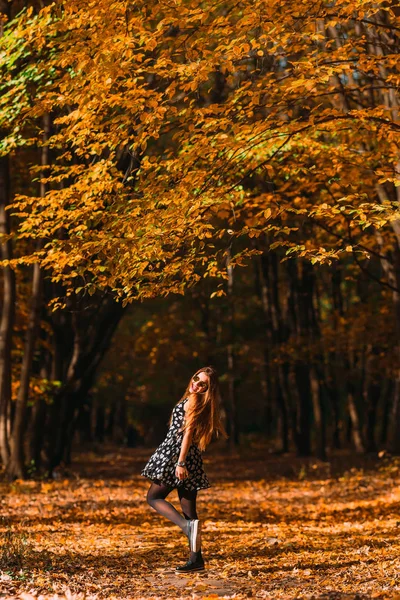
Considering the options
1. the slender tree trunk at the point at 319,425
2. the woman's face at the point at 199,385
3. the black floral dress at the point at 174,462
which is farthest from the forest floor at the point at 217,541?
the slender tree trunk at the point at 319,425

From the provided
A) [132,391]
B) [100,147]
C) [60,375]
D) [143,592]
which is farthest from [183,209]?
[132,391]

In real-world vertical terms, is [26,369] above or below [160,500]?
above

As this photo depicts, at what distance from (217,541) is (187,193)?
416 centimetres

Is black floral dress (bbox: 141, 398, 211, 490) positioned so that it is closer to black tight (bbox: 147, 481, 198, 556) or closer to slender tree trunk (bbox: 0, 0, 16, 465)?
black tight (bbox: 147, 481, 198, 556)

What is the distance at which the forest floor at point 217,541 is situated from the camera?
713cm

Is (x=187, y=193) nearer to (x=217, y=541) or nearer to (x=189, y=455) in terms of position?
(x=189, y=455)

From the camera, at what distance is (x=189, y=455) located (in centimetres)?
754

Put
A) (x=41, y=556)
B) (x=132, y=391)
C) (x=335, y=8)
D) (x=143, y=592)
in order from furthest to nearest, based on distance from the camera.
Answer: (x=132, y=391), (x=335, y=8), (x=41, y=556), (x=143, y=592)

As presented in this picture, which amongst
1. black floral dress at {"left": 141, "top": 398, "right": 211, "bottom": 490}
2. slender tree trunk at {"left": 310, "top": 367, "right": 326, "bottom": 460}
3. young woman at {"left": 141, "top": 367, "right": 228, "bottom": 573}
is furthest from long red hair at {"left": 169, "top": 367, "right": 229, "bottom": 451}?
slender tree trunk at {"left": 310, "top": 367, "right": 326, "bottom": 460}

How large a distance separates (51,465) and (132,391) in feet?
71.6

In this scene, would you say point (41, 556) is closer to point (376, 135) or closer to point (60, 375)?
point (376, 135)

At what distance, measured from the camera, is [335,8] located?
8727 mm

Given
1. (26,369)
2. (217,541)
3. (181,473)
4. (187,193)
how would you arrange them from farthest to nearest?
(26,369), (217,541), (187,193), (181,473)


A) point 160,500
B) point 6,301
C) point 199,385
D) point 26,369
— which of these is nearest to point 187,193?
point 199,385
